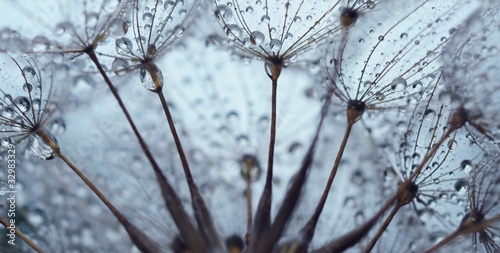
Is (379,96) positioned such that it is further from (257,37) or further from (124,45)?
(124,45)

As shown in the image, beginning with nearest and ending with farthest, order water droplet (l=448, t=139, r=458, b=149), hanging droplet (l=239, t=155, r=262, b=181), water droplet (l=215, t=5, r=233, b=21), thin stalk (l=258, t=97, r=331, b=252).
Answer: thin stalk (l=258, t=97, r=331, b=252)
water droplet (l=448, t=139, r=458, b=149)
water droplet (l=215, t=5, r=233, b=21)
hanging droplet (l=239, t=155, r=262, b=181)

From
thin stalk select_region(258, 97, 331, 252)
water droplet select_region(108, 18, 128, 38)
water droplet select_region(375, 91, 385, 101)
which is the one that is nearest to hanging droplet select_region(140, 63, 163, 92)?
water droplet select_region(108, 18, 128, 38)

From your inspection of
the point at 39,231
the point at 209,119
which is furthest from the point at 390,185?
the point at 39,231

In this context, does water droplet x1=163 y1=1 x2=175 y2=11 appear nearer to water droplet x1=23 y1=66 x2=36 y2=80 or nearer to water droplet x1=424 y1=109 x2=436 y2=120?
water droplet x1=23 y1=66 x2=36 y2=80

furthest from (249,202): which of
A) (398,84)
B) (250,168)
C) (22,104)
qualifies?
(22,104)

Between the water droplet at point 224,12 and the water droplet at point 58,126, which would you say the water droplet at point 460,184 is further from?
the water droplet at point 58,126

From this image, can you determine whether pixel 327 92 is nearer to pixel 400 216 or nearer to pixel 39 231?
pixel 400 216

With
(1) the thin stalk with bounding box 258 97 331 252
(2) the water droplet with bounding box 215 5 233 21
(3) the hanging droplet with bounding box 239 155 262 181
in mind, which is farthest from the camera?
(3) the hanging droplet with bounding box 239 155 262 181
